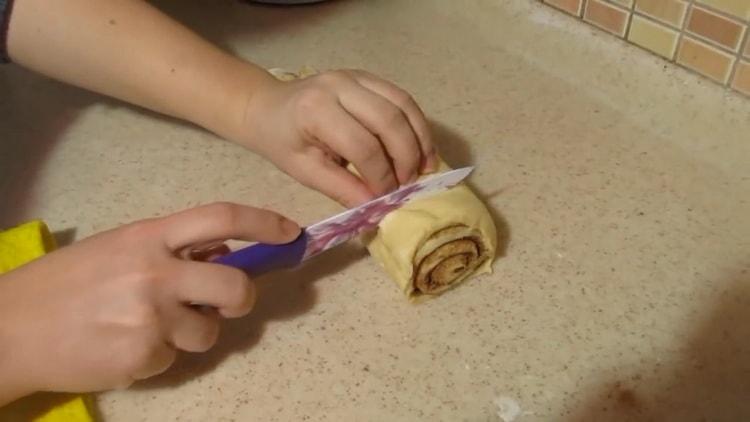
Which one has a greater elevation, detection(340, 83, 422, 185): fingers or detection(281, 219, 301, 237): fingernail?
detection(340, 83, 422, 185): fingers

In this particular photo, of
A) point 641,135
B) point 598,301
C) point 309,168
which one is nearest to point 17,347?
point 309,168

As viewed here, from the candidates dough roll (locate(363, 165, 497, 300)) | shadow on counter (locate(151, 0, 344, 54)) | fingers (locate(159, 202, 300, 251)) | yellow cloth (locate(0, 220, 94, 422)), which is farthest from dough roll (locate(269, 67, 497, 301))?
shadow on counter (locate(151, 0, 344, 54))

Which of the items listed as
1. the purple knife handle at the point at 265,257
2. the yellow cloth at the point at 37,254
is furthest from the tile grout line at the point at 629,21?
the yellow cloth at the point at 37,254

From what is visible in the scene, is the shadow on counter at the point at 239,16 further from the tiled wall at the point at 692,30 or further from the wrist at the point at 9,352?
the wrist at the point at 9,352

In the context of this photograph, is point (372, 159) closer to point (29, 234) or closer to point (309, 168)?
point (309, 168)

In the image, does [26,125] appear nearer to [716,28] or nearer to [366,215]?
[366,215]

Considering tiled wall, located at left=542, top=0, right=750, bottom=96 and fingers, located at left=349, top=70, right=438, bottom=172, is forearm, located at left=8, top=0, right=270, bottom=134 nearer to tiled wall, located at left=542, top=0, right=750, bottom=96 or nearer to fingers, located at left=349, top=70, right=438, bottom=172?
fingers, located at left=349, top=70, right=438, bottom=172
